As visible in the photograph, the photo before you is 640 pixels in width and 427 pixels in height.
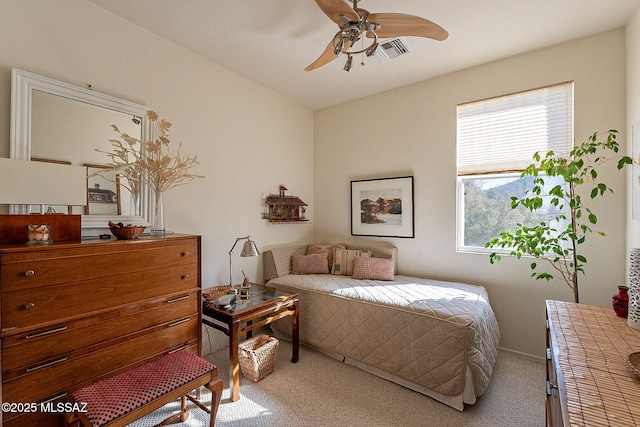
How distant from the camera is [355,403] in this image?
6.53ft

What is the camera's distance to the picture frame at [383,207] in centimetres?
321

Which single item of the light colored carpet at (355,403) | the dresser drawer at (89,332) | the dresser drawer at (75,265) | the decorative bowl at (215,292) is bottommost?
the light colored carpet at (355,403)

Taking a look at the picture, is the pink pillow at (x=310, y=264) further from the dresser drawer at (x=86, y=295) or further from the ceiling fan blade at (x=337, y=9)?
the ceiling fan blade at (x=337, y=9)

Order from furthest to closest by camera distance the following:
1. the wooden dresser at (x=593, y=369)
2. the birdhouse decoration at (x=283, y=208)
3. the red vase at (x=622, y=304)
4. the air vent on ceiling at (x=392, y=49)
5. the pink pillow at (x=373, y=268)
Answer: the birdhouse decoration at (x=283, y=208) < the pink pillow at (x=373, y=268) < the air vent on ceiling at (x=392, y=49) < the red vase at (x=622, y=304) < the wooden dresser at (x=593, y=369)

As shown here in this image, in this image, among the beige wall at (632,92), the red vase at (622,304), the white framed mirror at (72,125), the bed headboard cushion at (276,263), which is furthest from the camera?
the bed headboard cushion at (276,263)

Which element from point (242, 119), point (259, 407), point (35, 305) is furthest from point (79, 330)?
point (242, 119)

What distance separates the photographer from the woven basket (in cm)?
221

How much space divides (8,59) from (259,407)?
2.69 meters

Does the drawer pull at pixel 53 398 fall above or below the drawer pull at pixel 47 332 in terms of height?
below

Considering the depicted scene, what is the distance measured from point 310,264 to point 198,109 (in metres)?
2.01

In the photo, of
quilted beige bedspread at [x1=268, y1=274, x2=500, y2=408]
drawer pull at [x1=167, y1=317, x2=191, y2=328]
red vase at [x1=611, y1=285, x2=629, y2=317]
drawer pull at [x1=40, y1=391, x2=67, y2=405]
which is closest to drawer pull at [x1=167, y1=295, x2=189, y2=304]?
drawer pull at [x1=167, y1=317, x2=191, y2=328]

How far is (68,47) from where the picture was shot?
184 centimetres

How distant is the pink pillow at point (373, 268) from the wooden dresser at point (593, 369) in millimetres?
1590

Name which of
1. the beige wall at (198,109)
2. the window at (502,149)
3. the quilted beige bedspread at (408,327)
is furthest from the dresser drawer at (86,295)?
the window at (502,149)
